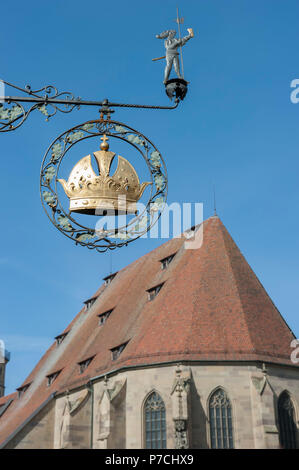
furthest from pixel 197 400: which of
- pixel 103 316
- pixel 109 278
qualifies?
pixel 109 278

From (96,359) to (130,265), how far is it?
37.2 feet

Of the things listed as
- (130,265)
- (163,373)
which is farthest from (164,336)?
(130,265)

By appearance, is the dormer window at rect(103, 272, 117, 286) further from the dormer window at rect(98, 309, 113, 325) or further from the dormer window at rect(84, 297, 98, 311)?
the dormer window at rect(98, 309, 113, 325)

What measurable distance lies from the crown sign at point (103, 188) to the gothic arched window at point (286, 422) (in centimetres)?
2735

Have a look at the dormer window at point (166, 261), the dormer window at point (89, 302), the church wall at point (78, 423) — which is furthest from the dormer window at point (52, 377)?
the dormer window at point (166, 261)

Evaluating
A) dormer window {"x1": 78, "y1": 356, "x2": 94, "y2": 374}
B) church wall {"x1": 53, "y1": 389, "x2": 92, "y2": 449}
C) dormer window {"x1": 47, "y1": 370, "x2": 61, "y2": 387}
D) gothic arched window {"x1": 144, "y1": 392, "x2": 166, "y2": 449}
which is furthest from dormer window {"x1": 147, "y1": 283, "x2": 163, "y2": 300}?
dormer window {"x1": 47, "y1": 370, "x2": 61, "y2": 387}

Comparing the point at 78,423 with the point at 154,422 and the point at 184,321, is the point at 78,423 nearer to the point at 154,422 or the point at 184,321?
the point at 154,422

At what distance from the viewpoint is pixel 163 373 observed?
1273 inches

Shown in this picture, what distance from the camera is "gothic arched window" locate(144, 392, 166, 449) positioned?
31.7 metres

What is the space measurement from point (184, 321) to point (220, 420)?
5.06 m

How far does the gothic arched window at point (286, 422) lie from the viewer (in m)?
31.6

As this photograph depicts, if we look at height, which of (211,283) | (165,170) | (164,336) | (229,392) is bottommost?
(165,170)

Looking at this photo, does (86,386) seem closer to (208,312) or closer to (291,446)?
(208,312)

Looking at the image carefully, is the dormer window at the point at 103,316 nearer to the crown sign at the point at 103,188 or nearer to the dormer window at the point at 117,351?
the dormer window at the point at 117,351
